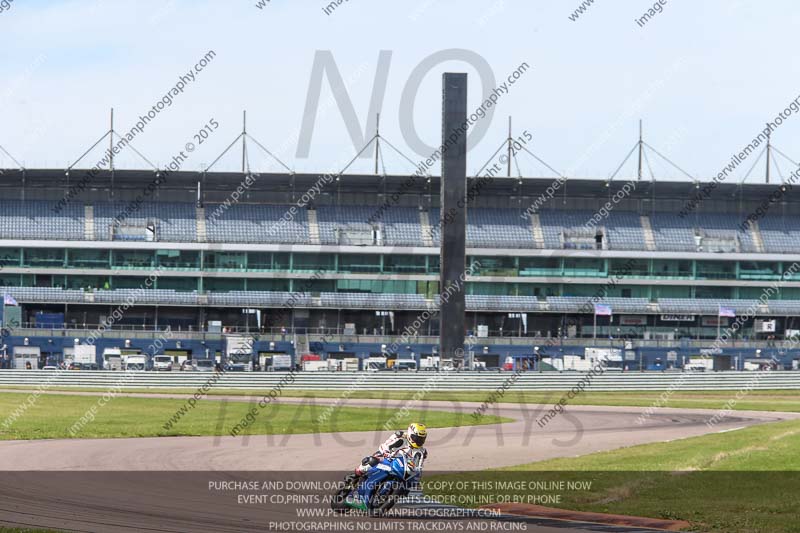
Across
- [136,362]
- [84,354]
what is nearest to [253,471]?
[136,362]

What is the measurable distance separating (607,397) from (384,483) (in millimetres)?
46686

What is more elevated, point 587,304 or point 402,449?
point 587,304

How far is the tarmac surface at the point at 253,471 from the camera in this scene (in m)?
18.5

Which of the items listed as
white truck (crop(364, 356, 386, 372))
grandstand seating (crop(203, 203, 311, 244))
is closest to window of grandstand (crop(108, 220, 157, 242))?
grandstand seating (crop(203, 203, 311, 244))

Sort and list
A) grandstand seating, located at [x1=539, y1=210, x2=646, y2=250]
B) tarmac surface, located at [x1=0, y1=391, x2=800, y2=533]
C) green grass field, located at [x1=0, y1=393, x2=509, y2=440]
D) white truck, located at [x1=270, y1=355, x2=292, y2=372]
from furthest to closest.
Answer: grandstand seating, located at [x1=539, y1=210, x2=646, y2=250] < white truck, located at [x1=270, y1=355, x2=292, y2=372] < green grass field, located at [x1=0, y1=393, x2=509, y2=440] < tarmac surface, located at [x1=0, y1=391, x2=800, y2=533]

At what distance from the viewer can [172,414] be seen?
45312 millimetres

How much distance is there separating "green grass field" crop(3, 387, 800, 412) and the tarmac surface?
9.10m

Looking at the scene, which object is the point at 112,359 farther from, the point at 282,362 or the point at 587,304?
the point at 587,304

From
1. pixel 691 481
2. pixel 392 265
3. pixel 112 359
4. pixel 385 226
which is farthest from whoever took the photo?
pixel 385 226

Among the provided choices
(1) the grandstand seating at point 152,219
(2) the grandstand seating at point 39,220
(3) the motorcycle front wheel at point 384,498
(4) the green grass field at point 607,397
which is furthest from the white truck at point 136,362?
(3) the motorcycle front wheel at point 384,498

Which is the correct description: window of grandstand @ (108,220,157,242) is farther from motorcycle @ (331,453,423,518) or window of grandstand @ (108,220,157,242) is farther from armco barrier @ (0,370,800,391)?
motorcycle @ (331,453,423,518)

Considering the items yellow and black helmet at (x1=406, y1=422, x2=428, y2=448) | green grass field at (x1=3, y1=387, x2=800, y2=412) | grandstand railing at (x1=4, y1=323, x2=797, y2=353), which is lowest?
green grass field at (x1=3, y1=387, x2=800, y2=412)

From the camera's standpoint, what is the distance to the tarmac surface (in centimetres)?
1852

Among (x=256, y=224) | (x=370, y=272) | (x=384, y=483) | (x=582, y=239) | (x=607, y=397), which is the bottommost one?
(x=607, y=397)
